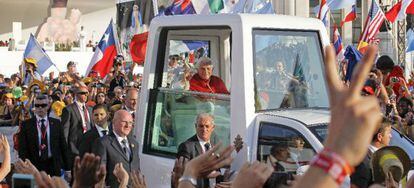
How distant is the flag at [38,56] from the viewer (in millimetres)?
18844

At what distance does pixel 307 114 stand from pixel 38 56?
12.4 meters

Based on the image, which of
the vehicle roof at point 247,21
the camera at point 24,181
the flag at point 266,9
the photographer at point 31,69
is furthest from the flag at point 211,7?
the camera at point 24,181

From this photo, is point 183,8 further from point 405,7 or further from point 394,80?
point 394,80

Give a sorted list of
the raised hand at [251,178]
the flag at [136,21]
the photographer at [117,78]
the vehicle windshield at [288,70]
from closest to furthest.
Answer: the raised hand at [251,178], the vehicle windshield at [288,70], the photographer at [117,78], the flag at [136,21]

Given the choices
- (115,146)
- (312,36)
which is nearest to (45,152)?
(115,146)

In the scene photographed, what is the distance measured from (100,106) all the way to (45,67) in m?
9.46

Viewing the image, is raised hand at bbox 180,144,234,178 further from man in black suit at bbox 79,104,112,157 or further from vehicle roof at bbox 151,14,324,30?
man in black suit at bbox 79,104,112,157

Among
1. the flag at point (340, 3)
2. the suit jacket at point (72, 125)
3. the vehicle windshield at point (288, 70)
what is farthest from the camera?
the flag at point (340, 3)

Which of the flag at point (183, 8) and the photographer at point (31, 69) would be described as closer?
the flag at point (183, 8)

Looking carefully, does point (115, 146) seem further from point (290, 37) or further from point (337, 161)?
point (337, 161)

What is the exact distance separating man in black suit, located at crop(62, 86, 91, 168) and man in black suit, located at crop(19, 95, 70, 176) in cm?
16

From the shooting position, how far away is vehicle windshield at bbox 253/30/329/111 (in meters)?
7.83

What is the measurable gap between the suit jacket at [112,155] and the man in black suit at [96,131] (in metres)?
0.16

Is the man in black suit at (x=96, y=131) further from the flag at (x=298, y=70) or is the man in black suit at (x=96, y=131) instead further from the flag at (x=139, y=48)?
the flag at (x=139, y=48)
